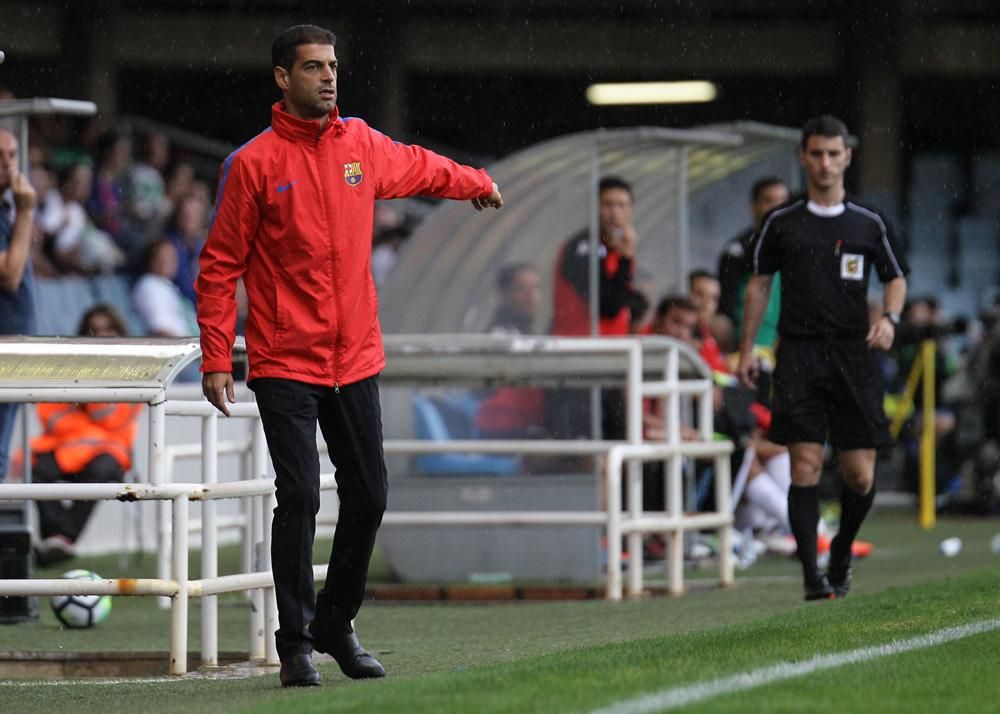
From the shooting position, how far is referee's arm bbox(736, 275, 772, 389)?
31.5 ft

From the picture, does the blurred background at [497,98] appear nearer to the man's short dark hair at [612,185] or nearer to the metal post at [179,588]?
the man's short dark hair at [612,185]

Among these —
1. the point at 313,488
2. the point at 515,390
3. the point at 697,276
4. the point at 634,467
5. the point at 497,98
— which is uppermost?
the point at 497,98

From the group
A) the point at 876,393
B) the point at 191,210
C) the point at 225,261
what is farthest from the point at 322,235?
the point at 191,210

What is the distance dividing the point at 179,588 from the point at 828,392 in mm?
3584

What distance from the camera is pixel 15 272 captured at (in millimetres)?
9953

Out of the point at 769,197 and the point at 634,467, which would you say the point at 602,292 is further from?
the point at 634,467

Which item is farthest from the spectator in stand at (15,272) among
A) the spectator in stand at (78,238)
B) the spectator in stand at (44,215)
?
the spectator in stand at (78,238)

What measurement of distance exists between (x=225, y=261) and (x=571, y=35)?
68.4ft

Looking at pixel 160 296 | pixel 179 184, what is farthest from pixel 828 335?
pixel 179 184

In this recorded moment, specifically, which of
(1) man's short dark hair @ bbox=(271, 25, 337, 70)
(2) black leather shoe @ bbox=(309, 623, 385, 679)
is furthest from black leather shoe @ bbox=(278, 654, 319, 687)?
(1) man's short dark hair @ bbox=(271, 25, 337, 70)

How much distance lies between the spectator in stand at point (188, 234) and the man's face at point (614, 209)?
7019 millimetres

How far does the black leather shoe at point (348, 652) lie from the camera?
6547 mm

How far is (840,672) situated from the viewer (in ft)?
19.7

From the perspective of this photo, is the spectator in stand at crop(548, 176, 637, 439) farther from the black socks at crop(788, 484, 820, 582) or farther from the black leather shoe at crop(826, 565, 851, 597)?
the black leather shoe at crop(826, 565, 851, 597)
